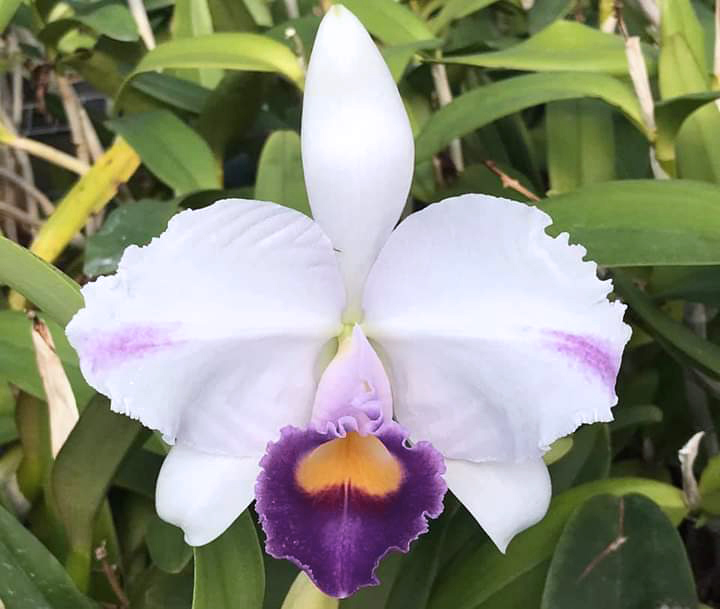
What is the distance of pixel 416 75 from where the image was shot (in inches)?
42.3

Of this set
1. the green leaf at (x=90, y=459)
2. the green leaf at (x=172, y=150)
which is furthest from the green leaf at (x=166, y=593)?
the green leaf at (x=172, y=150)

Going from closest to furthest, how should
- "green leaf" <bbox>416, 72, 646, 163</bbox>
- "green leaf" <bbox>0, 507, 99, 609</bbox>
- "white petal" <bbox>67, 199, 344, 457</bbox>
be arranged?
"white petal" <bbox>67, 199, 344, 457</bbox>
"green leaf" <bbox>0, 507, 99, 609</bbox>
"green leaf" <bbox>416, 72, 646, 163</bbox>

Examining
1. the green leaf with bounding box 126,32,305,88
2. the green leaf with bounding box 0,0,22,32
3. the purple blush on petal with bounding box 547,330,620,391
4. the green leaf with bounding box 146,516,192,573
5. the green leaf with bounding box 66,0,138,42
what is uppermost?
the green leaf with bounding box 0,0,22,32

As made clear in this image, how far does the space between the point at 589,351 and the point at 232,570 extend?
0.98 ft

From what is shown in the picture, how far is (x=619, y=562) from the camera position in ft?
2.22

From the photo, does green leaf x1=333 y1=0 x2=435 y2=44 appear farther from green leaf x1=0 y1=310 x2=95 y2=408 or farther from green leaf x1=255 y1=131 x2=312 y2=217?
green leaf x1=0 y1=310 x2=95 y2=408

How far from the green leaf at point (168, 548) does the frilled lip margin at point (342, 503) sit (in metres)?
0.21

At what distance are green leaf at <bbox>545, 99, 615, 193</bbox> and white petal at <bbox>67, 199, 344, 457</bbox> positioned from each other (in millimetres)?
495

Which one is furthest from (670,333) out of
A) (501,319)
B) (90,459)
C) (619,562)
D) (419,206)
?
(90,459)

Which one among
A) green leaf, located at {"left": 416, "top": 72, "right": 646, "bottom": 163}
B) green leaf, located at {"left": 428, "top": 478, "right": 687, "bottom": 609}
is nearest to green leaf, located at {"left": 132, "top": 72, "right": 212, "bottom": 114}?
green leaf, located at {"left": 416, "top": 72, "right": 646, "bottom": 163}

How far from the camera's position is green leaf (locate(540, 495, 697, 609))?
66 cm

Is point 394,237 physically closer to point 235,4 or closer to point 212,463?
point 212,463

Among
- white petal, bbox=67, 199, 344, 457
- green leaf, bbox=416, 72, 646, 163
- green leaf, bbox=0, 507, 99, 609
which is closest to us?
white petal, bbox=67, 199, 344, 457

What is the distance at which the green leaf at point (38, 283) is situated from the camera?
0.56m
